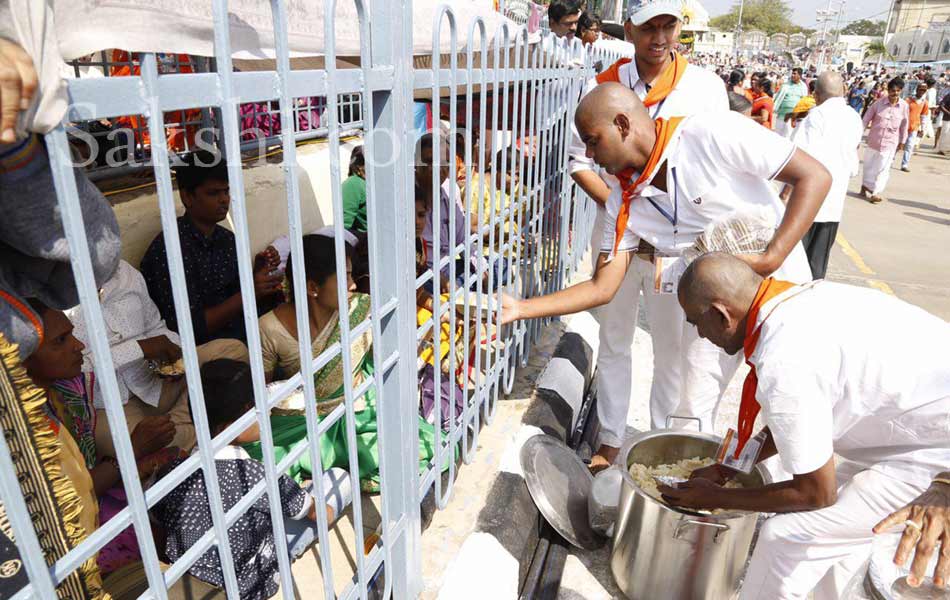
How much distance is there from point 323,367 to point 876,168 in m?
10.7

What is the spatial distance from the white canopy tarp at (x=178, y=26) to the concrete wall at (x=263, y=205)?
0.42 meters

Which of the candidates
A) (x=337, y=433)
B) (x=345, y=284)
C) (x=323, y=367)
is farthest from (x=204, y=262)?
(x=345, y=284)

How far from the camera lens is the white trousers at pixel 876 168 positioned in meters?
10.0

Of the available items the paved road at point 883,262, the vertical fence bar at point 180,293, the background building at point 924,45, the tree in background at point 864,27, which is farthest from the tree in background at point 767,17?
the vertical fence bar at point 180,293

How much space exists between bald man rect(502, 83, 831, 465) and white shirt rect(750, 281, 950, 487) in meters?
0.61

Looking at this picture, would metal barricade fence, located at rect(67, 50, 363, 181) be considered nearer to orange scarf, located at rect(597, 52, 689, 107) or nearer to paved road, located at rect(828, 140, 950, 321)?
orange scarf, located at rect(597, 52, 689, 107)

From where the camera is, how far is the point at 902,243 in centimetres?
801

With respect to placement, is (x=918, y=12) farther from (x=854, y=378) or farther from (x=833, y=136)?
(x=854, y=378)

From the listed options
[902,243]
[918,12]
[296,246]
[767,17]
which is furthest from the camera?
[767,17]

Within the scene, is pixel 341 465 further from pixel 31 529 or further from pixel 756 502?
pixel 31 529

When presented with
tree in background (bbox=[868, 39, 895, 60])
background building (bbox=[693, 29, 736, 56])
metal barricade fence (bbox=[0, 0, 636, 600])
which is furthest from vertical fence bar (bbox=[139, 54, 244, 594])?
background building (bbox=[693, 29, 736, 56])

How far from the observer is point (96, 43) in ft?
3.11

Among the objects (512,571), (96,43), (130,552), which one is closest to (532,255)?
(512,571)

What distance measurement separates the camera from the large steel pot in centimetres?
217
